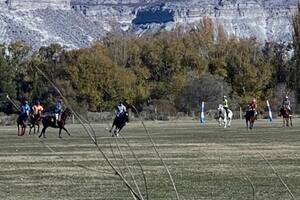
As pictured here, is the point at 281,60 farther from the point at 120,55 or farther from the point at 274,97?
the point at 120,55

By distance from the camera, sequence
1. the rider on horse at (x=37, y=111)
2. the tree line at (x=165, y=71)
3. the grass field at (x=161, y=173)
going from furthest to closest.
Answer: the tree line at (x=165, y=71)
the rider on horse at (x=37, y=111)
the grass field at (x=161, y=173)

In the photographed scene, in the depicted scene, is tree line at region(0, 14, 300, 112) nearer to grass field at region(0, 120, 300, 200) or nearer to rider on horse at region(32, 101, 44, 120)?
rider on horse at region(32, 101, 44, 120)

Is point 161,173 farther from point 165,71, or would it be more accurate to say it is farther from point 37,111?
point 165,71

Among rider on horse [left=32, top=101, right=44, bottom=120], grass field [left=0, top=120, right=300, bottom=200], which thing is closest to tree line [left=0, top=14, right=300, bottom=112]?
rider on horse [left=32, top=101, right=44, bottom=120]

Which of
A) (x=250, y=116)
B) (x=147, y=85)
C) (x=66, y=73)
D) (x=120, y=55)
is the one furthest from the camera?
(x=120, y=55)

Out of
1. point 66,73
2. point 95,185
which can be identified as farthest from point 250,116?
point 66,73

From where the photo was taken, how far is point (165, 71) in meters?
104

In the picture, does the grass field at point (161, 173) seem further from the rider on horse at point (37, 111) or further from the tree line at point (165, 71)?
the tree line at point (165, 71)

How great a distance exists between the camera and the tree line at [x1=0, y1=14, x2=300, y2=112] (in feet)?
319

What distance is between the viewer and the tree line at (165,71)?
319 ft

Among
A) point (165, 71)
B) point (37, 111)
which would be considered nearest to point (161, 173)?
point (37, 111)

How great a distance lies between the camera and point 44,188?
18156 millimetres

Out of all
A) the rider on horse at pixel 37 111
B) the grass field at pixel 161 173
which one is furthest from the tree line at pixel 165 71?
the grass field at pixel 161 173

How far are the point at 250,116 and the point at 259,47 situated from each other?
66.0 meters
